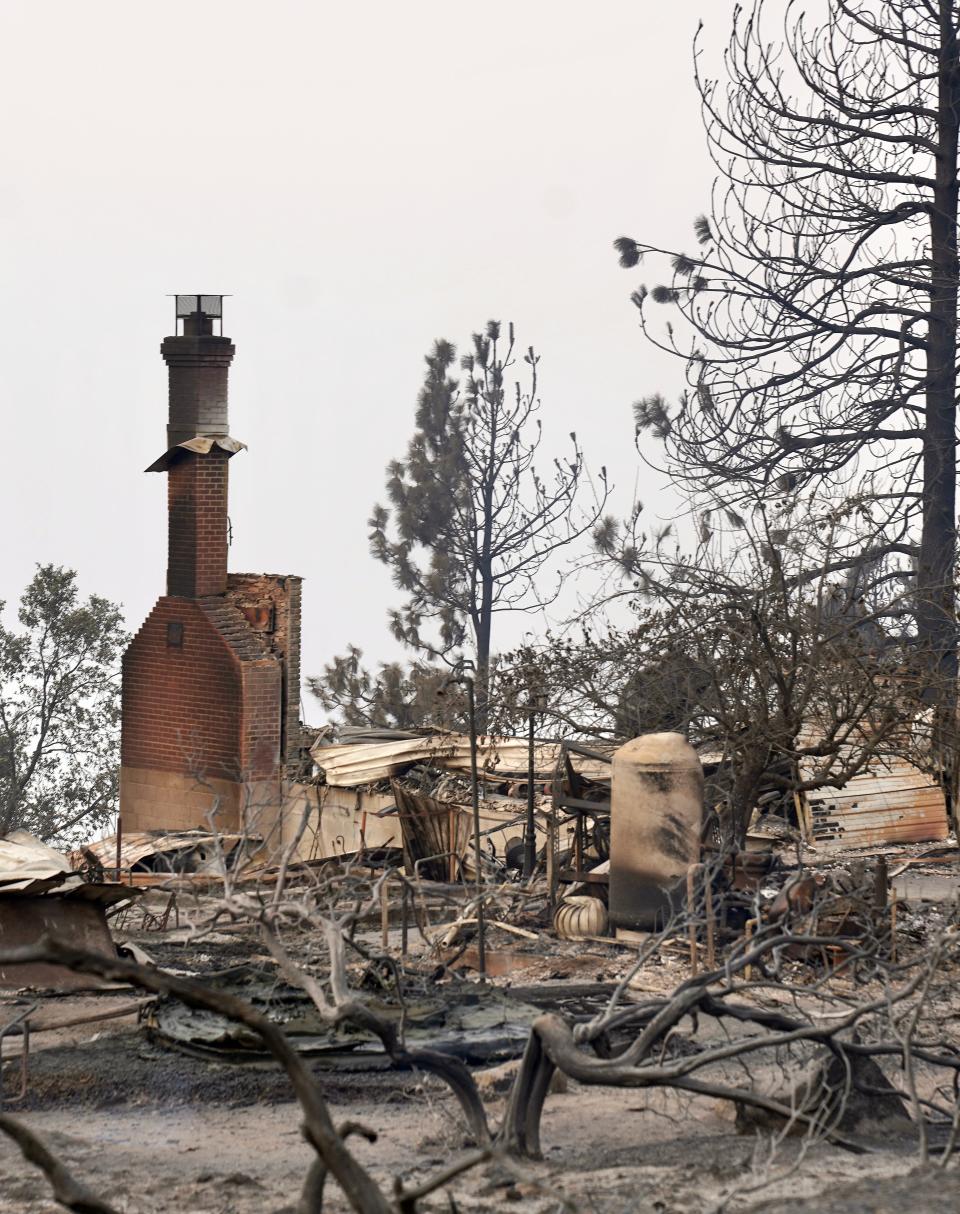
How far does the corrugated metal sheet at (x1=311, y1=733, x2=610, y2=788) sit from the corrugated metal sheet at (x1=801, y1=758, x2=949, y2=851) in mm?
3481

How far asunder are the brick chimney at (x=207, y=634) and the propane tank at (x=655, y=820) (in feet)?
26.2

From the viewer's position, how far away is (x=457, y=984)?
13.6 metres

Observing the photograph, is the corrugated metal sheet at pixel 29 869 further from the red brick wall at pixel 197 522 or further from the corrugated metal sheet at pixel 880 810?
the corrugated metal sheet at pixel 880 810

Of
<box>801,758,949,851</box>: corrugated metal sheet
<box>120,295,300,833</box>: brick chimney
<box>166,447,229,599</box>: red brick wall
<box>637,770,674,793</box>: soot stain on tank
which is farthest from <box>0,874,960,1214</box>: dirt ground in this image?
<box>166,447,229,599</box>: red brick wall

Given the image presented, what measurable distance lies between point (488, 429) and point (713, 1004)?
90.4 ft

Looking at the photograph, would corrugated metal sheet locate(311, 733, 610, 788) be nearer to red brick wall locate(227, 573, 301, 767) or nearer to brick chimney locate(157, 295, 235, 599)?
red brick wall locate(227, 573, 301, 767)

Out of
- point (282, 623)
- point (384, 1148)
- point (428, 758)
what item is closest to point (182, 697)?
point (282, 623)

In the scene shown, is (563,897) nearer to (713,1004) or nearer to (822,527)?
(822,527)

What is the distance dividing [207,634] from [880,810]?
9.72 metres

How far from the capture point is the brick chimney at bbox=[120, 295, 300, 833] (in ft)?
76.7

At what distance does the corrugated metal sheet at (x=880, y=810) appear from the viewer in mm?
20125

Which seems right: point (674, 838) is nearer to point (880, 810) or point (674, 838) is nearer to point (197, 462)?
point (880, 810)

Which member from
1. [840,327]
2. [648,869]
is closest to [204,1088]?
[648,869]

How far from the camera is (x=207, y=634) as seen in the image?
23672mm
